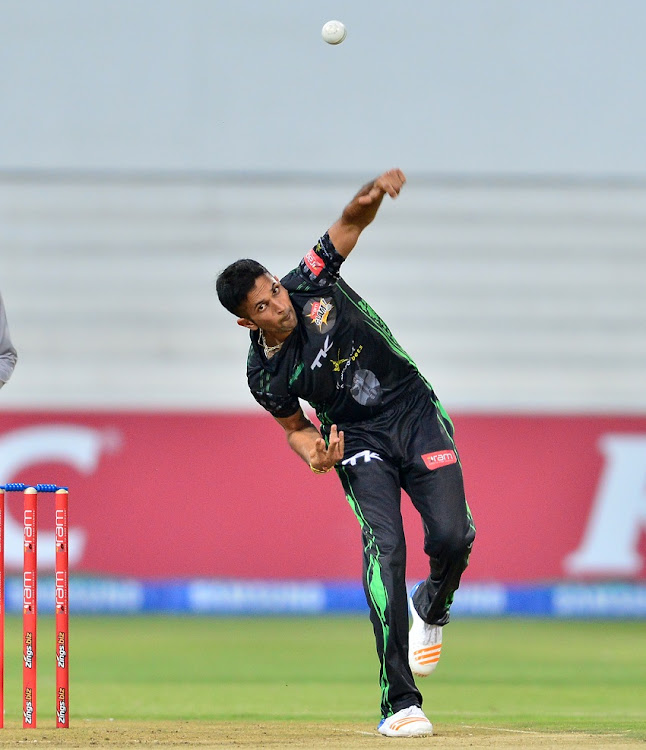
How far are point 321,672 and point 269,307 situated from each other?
3.51 m

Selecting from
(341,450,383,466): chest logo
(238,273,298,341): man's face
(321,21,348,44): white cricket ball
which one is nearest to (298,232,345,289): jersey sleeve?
(238,273,298,341): man's face

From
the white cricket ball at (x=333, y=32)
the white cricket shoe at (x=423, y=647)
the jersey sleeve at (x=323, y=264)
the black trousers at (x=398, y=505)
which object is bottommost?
the white cricket shoe at (x=423, y=647)

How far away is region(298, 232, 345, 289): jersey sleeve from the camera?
4.70 m

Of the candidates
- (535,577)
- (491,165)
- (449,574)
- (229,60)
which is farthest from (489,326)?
(449,574)

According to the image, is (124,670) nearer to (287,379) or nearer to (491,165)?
(287,379)

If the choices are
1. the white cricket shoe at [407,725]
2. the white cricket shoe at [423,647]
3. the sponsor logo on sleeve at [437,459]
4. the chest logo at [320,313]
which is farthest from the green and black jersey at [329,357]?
the white cricket shoe at [407,725]

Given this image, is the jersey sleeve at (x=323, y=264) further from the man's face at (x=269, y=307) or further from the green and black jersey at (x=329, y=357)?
the man's face at (x=269, y=307)

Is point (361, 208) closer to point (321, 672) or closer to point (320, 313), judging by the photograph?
point (320, 313)

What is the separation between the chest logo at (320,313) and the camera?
4715mm

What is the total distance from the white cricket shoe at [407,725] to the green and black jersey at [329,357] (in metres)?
1.11

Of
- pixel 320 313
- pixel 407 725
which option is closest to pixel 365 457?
pixel 320 313

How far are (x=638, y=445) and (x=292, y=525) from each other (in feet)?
9.25

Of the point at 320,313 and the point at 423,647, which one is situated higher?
the point at 320,313

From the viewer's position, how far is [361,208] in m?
4.63
